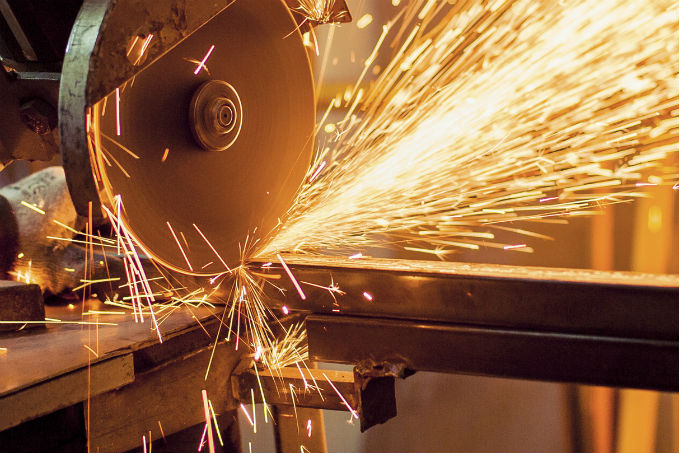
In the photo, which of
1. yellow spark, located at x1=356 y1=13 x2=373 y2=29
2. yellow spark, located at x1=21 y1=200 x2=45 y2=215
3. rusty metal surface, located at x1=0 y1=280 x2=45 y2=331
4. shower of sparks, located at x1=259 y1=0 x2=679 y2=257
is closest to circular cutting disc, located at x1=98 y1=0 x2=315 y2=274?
shower of sparks, located at x1=259 y1=0 x2=679 y2=257

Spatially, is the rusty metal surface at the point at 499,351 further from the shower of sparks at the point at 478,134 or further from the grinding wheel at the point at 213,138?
the grinding wheel at the point at 213,138

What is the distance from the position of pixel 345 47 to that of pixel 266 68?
4.42 ft

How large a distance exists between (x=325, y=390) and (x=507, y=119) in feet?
4.27

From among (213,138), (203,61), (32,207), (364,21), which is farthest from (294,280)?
(364,21)

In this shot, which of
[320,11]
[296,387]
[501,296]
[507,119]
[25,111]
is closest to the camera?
[501,296]

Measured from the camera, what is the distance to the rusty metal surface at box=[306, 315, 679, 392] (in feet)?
4.87

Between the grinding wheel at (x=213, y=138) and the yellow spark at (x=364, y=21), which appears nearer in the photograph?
the grinding wheel at (x=213, y=138)

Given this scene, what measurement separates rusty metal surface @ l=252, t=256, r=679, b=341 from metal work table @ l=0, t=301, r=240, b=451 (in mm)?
384

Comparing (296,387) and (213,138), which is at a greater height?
(213,138)

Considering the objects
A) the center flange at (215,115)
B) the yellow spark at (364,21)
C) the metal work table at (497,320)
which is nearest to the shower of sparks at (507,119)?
the yellow spark at (364,21)

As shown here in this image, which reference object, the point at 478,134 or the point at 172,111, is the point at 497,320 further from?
Answer: the point at 478,134

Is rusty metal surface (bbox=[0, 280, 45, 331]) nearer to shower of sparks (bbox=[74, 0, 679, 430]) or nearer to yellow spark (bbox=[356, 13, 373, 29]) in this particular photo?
shower of sparks (bbox=[74, 0, 679, 430])

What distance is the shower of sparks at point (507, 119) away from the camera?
2.52 metres

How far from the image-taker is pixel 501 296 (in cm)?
160
